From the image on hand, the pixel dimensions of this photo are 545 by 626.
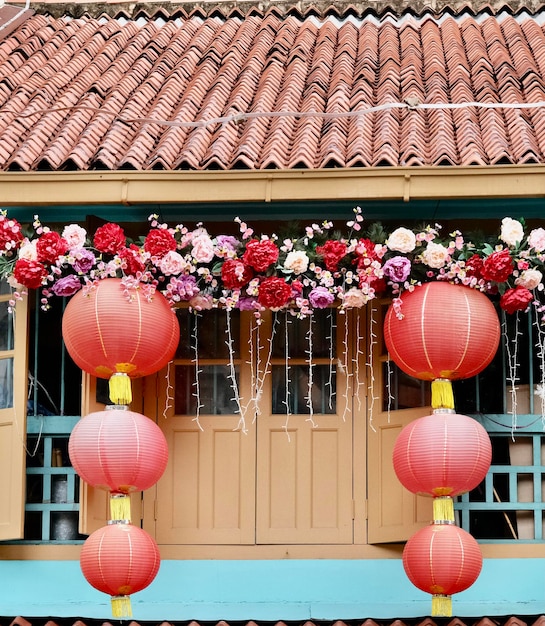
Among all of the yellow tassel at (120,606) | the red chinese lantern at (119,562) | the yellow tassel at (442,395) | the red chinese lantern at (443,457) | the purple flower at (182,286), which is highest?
the purple flower at (182,286)

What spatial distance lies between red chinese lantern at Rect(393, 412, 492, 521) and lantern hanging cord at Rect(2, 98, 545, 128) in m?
1.99

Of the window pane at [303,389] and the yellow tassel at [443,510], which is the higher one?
the window pane at [303,389]

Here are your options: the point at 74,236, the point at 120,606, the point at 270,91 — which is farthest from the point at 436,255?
the point at 120,606

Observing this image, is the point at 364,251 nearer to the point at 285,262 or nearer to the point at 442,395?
the point at 285,262

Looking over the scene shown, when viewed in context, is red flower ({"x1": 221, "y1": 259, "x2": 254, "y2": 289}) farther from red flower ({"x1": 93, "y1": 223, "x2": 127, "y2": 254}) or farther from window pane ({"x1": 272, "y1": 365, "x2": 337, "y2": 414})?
window pane ({"x1": 272, "y1": 365, "x2": 337, "y2": 414})

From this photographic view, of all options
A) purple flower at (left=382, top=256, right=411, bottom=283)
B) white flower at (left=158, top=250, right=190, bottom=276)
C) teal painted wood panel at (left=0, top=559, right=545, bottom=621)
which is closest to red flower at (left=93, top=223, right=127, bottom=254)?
white flower at (left=158, top=250, right=190, bottom=276)

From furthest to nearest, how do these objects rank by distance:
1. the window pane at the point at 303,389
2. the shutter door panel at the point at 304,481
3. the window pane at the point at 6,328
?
1. the window pane at the point at 303,389
2. the window pane at the point at 6,328
3. the shutter door panel at the point at 304,481

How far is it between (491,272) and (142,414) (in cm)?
248

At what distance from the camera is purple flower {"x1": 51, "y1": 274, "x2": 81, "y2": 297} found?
29.2 feet

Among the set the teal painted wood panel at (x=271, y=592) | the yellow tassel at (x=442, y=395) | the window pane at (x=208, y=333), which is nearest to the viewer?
the yellow tassel at (x=442, y=395)

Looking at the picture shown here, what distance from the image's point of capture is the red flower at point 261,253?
8.71 m

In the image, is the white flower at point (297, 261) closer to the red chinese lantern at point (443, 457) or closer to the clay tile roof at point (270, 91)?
the clay tile roof at point (270, 91)

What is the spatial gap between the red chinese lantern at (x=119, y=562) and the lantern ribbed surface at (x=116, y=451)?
0.28 meters

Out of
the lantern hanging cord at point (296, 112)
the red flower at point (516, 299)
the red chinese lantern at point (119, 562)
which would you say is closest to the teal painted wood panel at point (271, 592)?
the red chinese lantern at point (119, 562)
